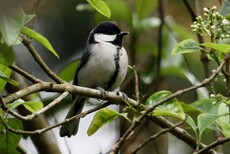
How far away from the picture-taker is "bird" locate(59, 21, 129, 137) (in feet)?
11.3

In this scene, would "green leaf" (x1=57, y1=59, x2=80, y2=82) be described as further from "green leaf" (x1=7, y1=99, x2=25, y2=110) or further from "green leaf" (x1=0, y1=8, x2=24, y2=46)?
"green leaf" (x1=0, y1=8, x2=24, y2=46)

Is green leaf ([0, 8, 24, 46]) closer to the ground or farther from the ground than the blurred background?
farther from the ground

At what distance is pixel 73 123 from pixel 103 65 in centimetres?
60

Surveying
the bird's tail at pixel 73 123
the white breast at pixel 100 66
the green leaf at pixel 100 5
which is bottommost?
the bird's tail at pixel 73 123

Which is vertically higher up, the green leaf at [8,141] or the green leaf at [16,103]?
the green leaf at [16,103]

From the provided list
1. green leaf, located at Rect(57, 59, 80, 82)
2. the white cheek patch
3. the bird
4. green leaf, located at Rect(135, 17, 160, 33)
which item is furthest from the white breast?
green leaf, located at Rect(135, 17, 160, 33)

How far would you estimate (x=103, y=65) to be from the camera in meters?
3.52

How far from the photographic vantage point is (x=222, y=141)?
5.61 ft

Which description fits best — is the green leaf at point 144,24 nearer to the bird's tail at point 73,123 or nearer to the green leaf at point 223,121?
the bird's tail at point 73,123

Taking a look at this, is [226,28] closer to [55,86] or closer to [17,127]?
[55,86]

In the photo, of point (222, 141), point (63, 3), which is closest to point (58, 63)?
point (63, 3)

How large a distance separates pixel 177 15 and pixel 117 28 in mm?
608

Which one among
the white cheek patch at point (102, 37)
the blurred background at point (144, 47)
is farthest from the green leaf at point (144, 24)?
the white cheek patch at point (102, 37)

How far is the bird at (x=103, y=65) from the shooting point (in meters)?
3.43
